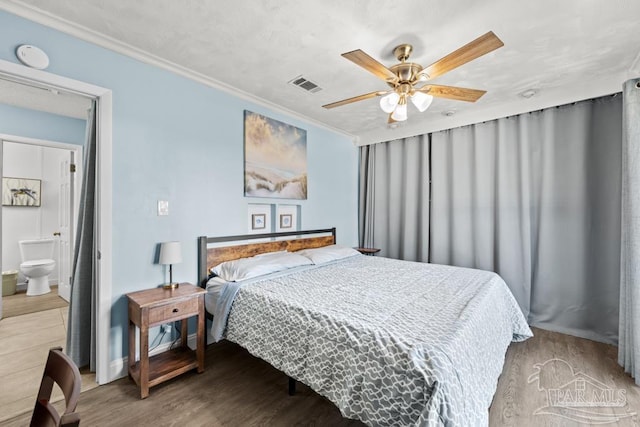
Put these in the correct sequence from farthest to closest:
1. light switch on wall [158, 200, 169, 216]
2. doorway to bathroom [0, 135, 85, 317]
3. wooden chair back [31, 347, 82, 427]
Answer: doorway to bathroom [0, 135, 85, 317] < light switch on wall [158, 200, 169, 216] < wooden chair back [31, 347, 82, 427]

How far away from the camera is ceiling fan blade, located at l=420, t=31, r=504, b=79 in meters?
1.51

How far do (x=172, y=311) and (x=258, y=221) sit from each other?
1373 mm

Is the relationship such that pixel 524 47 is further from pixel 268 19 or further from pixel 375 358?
pixel 375 358

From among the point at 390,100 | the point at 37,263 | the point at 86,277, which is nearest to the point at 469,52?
the point at 390,100

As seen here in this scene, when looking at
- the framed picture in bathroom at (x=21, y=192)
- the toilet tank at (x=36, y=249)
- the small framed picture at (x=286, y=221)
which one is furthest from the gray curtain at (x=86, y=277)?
the framed picture in bathroom at (x=21, y=192)

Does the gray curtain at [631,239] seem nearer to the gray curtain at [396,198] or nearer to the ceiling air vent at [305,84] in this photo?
the gray curtain at [396,198]

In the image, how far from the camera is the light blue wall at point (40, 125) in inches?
129

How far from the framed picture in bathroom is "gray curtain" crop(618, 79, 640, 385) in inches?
298

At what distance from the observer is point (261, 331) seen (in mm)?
2062

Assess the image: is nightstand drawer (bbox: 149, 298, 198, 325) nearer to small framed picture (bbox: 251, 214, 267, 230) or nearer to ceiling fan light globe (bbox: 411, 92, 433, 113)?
small framed picture (bbox: 251, 214, 267, 230)

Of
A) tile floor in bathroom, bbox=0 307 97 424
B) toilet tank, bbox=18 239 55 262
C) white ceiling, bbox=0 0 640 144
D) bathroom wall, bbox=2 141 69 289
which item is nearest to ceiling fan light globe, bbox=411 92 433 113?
white ceiling, bbox=0 0 640 144

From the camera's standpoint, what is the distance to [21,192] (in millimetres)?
4402

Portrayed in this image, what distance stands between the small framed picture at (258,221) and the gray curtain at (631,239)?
11.2 feet

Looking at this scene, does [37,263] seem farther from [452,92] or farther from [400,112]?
[452,92]
